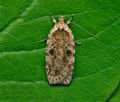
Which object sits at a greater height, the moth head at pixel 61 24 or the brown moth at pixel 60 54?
the moth head at pixel 61 24

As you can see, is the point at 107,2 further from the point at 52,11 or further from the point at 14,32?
the point at 14,32

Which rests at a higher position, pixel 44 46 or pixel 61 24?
pixel 61 24

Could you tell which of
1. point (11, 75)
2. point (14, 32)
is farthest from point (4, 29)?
point (11, 75)

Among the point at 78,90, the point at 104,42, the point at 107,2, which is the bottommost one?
the point at 78,90

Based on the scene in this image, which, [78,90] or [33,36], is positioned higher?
[33,36]
